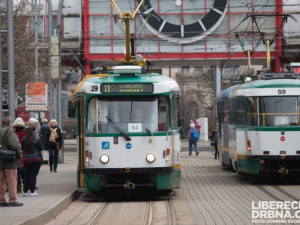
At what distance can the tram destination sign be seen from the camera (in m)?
19.5

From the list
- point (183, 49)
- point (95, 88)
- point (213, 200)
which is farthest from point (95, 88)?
point (183, 49)

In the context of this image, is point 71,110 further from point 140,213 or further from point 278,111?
point 278,111

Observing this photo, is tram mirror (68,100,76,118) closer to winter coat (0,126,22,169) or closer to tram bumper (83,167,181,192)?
tram bumper (83,167,181,192)

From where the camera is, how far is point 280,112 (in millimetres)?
23594

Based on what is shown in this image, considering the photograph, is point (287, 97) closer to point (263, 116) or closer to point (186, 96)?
point (263, 116)

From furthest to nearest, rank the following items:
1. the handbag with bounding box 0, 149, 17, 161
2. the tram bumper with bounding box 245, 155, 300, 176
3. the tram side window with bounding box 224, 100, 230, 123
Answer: the tram side window with bounding box 224, 100, 230, 123, the tram bumper with bounding box 245, 155, 300, 176, the handbag with bounding box 0, 149, 17, 161

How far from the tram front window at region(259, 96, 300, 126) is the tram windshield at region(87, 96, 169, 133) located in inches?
190

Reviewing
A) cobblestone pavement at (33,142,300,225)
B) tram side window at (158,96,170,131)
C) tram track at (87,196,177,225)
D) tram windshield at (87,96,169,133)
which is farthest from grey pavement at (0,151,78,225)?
tram side window at (158,96,170,131)

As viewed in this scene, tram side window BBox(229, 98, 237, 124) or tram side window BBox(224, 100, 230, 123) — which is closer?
tram side window BBox(229, 98, 237, 124)

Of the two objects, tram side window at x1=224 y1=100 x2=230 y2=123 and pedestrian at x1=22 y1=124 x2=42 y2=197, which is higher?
tram side window at x1=224 y1=100 x2=230 y2=123

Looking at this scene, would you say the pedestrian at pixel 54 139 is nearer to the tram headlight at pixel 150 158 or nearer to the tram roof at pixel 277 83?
the tram roof at pixel 277 83

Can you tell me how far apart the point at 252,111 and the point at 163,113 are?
16.9 ft

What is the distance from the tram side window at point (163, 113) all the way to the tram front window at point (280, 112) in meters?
4.77

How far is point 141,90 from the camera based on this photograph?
1950 centimetres
